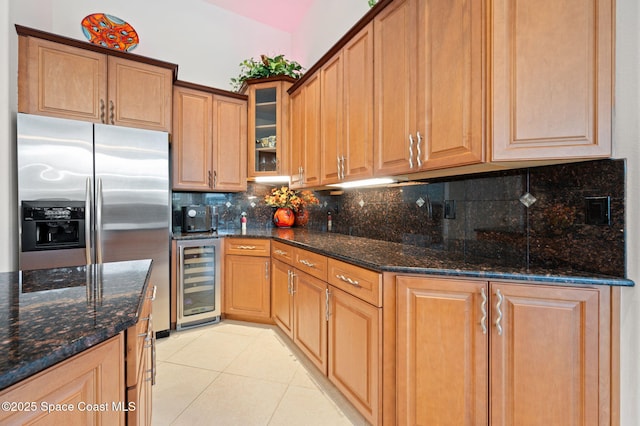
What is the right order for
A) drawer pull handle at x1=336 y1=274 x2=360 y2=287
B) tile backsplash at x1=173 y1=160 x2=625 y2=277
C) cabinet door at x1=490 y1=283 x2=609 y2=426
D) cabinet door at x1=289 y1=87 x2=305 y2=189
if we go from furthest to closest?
cabinet door at x1=289 y1=87 x2=305 y2=189, drawer pull handle at x1=336 y1=274 x2=360 y2=287, tile backsplash at x1=173 y1=160 x2=625 y2=277, cabinet door at x1=490 y1=283 x2=609 y2=426

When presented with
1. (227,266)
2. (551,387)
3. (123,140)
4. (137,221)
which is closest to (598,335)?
(551,387)

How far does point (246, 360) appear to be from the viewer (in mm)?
2178

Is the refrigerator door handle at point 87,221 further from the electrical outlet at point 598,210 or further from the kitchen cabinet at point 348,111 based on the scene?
the electrical outlet at point 598,210

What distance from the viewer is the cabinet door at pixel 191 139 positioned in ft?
9.21

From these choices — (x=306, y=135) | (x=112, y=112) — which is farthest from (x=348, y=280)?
(x=112, y=112)

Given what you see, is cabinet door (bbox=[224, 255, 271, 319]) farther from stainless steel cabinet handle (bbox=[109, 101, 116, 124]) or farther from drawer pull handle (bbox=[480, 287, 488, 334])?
drawer pull handle (bbox=[480, 287, 488, 334])

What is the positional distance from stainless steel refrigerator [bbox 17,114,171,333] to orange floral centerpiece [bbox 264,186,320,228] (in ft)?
3.84

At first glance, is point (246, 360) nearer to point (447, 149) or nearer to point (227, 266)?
point (227, 266)

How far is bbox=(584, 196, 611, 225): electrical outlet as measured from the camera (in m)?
1.16

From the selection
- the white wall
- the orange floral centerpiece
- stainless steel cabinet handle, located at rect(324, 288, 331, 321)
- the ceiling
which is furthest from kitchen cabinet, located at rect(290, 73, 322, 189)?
the ceiling

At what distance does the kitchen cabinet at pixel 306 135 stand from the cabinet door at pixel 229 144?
597mm

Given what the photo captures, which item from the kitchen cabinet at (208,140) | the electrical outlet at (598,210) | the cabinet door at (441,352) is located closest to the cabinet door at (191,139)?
the kitchen cabinet at (208,140)

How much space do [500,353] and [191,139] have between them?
304 centimetres

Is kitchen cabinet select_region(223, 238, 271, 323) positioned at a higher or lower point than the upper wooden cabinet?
lower
